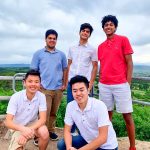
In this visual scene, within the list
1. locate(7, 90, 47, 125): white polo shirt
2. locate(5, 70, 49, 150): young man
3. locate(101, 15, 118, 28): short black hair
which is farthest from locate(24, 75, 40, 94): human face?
locate(101, 15, 118, 28): short black hair

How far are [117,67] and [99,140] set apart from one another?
1379 millimetres

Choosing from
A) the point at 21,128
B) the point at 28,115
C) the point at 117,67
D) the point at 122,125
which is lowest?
the point at 122,125

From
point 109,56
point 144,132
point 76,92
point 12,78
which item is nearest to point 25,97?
point 76,92

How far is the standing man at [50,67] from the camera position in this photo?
17.4 ft

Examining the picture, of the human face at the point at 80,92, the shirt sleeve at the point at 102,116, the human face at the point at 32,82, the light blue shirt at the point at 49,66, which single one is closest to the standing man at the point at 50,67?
the light blue shirt at the point at 49,66

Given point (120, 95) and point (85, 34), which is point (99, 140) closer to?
point (120, 95)

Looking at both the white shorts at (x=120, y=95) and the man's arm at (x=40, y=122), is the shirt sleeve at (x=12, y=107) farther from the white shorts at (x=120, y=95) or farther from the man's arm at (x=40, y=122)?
Result: the white shorts at (x=120, y=95)

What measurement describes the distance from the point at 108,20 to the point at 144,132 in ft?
12.2

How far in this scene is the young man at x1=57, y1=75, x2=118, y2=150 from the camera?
12.2ft

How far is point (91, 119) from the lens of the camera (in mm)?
3826

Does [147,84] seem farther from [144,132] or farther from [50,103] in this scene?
[144,132]

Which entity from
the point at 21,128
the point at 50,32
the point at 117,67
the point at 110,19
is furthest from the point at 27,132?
the point at 110,19

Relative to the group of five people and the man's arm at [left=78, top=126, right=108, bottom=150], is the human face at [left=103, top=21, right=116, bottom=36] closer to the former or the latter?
the group of five people

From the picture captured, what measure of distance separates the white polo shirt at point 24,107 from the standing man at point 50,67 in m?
0.81
